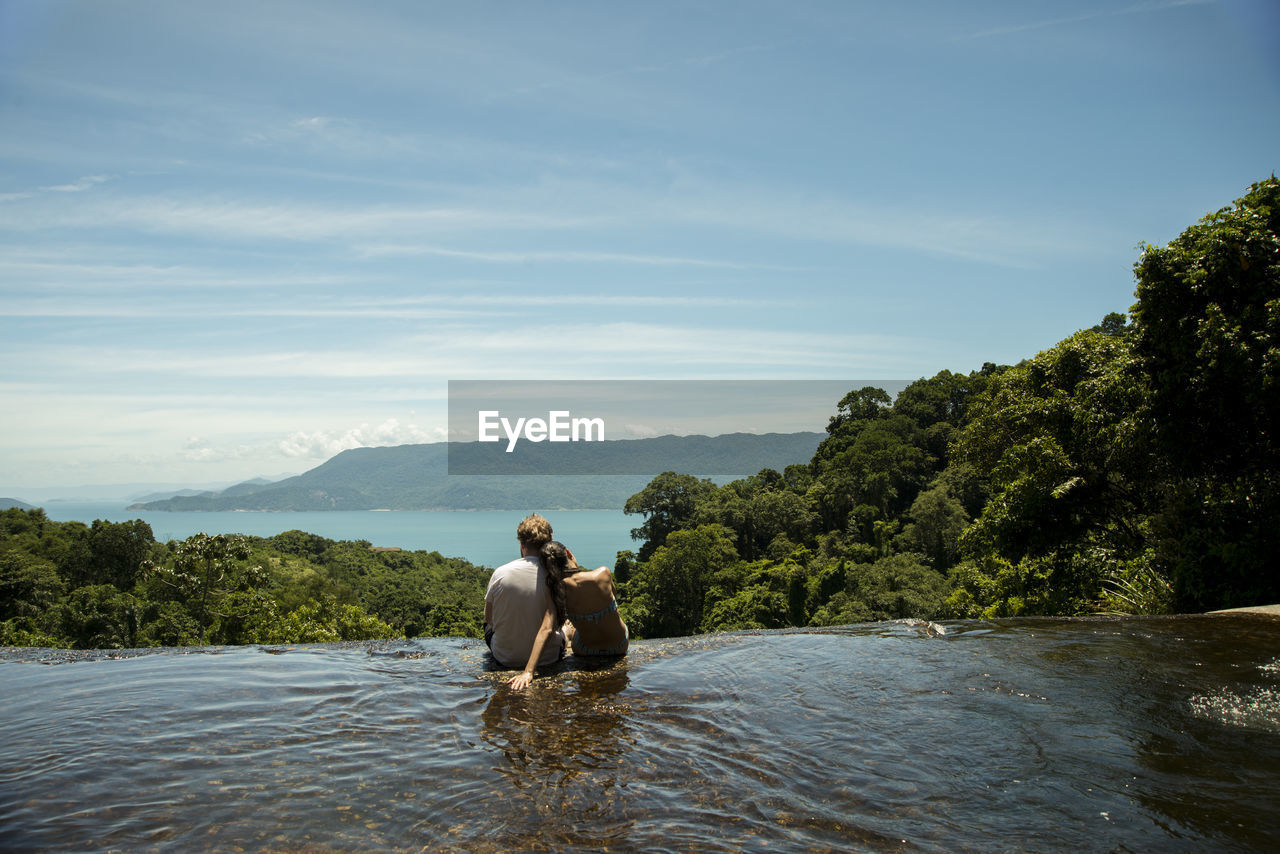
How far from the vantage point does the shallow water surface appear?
412cm

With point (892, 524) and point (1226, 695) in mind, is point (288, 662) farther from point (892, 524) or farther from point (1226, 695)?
point (892, 524)

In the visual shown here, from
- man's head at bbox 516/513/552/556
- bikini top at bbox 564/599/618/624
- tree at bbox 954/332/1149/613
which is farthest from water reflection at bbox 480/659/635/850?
tree at bbox 954/332/1149/613

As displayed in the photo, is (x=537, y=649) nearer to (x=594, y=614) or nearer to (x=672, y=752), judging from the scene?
(x=594, y=614)

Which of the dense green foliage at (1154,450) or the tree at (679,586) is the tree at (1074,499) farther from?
the tree at (679,586)

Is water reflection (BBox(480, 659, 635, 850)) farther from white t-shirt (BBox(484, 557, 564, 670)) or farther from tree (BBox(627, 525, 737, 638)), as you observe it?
tree (BBox(627, 525, 737, 638))

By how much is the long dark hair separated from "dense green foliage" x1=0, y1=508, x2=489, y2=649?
81.5 ft

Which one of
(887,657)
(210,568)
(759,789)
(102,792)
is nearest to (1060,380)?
(887,657)

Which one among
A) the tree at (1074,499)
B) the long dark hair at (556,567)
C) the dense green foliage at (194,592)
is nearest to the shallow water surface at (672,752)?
the long dark hair at (556,567)

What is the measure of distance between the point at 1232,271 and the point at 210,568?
38.1 meters

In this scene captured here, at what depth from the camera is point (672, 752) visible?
17.7ft

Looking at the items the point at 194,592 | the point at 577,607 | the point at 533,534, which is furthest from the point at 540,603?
the point at 194,592

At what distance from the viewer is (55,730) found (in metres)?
5.88

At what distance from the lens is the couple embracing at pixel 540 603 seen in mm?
7305

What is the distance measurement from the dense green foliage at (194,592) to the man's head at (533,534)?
24850 mm
